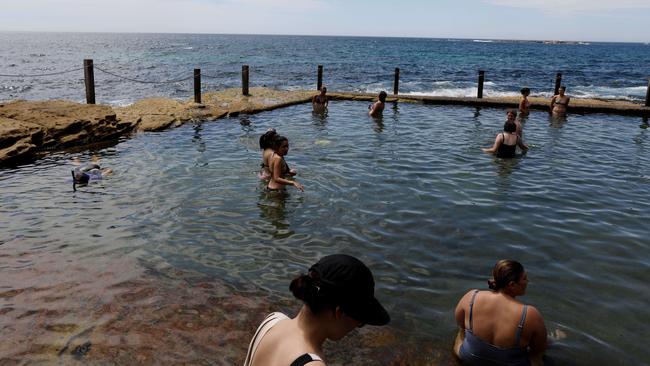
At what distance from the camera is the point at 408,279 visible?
20.8 feet

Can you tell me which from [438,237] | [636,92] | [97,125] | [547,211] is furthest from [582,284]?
[636,92]

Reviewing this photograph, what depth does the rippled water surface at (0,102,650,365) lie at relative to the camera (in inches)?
209

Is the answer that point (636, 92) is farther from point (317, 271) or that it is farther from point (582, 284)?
point (317, 271)

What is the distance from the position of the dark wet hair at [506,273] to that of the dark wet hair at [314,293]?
111 inches

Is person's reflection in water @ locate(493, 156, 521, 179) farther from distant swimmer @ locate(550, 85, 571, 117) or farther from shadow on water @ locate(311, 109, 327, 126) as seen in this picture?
distant swimmer @ locate(550, 85, 571, 117)

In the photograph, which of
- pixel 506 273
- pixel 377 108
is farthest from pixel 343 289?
pixel 377 108

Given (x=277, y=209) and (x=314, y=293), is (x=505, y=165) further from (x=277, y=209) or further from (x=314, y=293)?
(x=314, y=293)

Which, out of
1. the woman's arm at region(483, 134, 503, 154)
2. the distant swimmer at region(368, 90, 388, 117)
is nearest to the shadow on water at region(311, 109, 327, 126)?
the distant swimmer at region(368, 90, 388, 117)

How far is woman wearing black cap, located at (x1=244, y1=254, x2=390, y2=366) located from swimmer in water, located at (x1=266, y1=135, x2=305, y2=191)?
22.1 ft

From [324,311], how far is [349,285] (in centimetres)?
20

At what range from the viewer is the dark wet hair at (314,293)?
1962mm

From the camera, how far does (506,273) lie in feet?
14.2

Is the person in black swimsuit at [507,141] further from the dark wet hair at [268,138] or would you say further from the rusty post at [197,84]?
the rusty post at [197,84]

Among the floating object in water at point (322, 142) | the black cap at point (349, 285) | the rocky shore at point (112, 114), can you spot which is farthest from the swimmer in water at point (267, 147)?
the black cap at point (349, 285)
